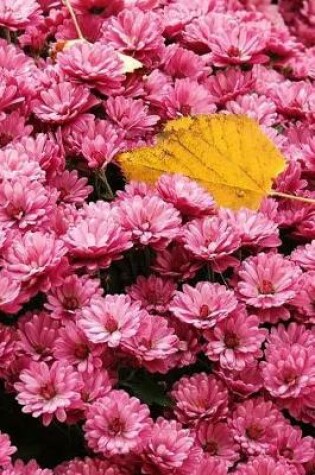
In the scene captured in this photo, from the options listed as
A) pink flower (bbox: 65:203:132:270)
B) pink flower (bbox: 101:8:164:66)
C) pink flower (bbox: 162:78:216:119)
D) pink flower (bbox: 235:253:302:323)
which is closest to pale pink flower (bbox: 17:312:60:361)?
pink flower (bbox: 65:203:132:270)

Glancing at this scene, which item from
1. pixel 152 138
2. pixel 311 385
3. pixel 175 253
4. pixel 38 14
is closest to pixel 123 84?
pixel 152 138

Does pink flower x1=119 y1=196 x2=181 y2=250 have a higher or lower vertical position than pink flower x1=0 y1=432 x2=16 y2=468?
higher

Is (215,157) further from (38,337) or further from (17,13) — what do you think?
(17,13)

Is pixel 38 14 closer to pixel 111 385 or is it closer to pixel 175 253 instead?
pixel 175 253

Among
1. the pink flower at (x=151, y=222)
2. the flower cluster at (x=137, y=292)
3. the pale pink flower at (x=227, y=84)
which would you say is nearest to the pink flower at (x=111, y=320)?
the flower cluster at (x=137, y=292)

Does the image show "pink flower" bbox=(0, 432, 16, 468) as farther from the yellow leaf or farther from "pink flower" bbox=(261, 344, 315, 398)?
the yellow leaf

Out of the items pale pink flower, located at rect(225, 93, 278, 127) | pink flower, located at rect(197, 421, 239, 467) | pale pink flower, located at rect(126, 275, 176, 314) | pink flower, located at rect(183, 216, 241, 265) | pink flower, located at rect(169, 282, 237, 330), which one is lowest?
pink flower, located at rect(197, 421, 239, 467)
